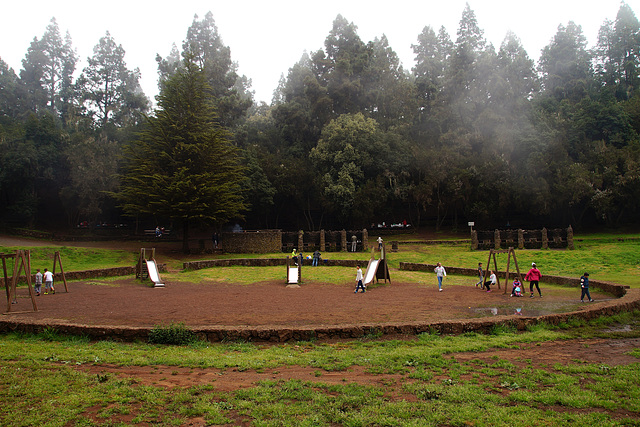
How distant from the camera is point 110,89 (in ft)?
223

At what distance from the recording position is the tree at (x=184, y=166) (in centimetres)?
3494

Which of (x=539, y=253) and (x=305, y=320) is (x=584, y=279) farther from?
(x=539, y=253)

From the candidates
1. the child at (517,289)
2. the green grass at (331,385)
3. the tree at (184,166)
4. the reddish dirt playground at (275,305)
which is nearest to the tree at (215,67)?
the tree at (184,166)

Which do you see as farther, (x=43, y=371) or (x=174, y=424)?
(x=43, y=371)

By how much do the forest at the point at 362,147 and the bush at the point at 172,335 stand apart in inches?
980

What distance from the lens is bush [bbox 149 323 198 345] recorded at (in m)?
10.2

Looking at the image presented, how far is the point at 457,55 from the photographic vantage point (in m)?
57.2

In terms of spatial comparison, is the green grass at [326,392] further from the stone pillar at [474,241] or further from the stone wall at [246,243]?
the stone pillar at [474,241]

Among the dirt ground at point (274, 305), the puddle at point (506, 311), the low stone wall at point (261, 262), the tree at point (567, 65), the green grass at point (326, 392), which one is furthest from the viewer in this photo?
the tree at point (567, 65)

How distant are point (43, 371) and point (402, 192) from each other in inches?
1789

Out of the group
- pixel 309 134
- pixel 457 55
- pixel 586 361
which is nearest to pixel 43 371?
pixel 586 361

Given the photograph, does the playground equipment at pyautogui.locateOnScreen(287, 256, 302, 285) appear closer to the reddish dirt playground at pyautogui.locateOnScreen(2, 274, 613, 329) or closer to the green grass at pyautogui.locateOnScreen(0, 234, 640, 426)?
the reddish dirt playground at pyautogui.locateOnScreen(2, 274, 613, 329)

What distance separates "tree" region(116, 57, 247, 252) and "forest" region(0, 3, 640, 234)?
5.9 inches

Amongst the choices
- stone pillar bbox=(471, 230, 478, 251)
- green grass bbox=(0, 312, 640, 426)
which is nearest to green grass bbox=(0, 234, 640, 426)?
green grass bbox=(0, 312, 640, 426)
